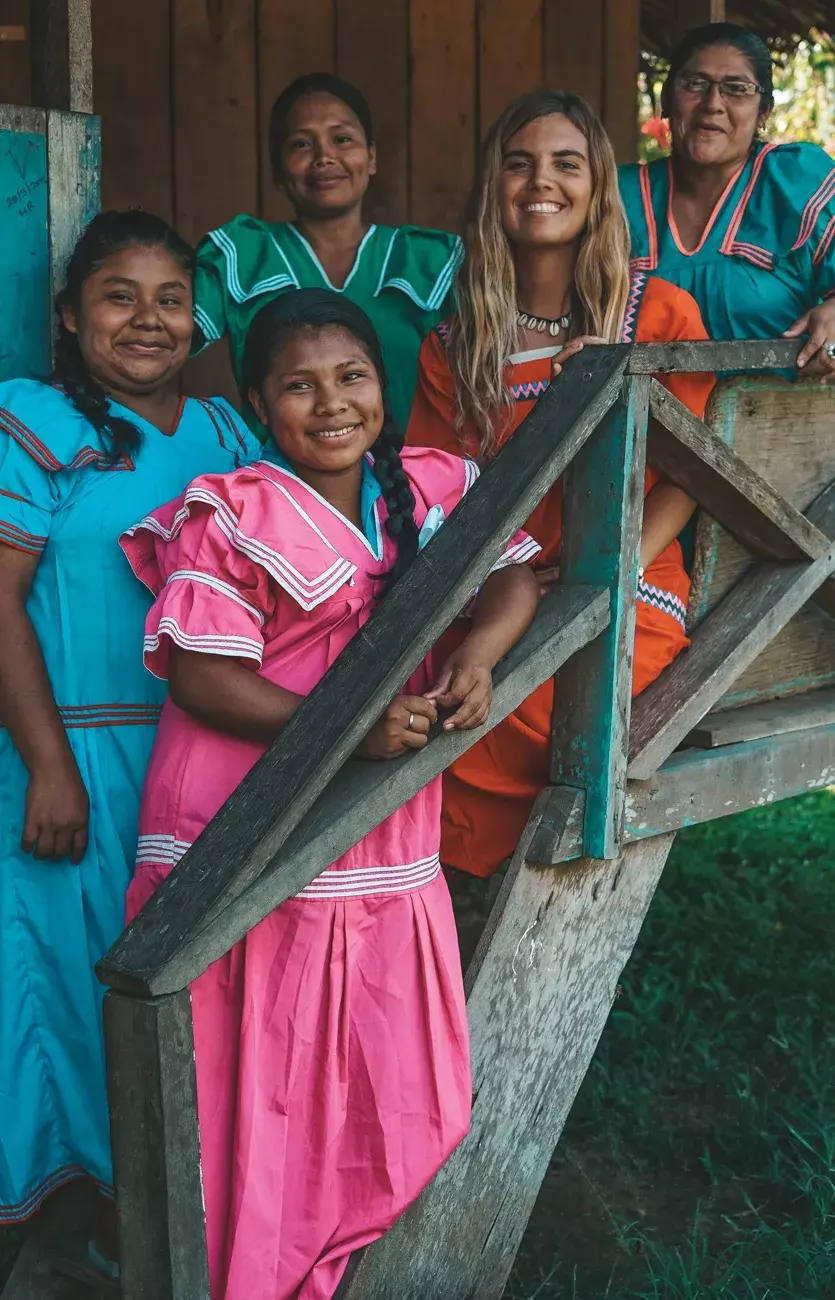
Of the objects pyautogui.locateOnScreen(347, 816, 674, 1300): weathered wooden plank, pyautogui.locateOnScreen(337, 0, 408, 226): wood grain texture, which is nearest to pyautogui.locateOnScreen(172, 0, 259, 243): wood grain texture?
pyautogui.locateOnScreen(337, 0, 408, 226): wood grain texture

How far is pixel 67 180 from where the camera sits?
2906mm

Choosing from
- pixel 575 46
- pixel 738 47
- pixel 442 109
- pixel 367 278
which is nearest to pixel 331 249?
pixel 367 278

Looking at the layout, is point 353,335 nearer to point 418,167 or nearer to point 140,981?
Result: point 140,981

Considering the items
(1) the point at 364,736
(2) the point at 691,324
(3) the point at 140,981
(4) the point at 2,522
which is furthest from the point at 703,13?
(3) the point at 140,981

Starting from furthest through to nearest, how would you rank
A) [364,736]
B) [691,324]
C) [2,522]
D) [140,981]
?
1. [691,324]
2. [2,522]
3. [364,736]
4. [140,981]

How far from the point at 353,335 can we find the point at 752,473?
2.64 ft

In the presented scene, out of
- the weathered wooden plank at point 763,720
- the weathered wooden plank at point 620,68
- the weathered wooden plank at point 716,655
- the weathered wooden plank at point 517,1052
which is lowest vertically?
the weathered wooden plank at point 517,1052

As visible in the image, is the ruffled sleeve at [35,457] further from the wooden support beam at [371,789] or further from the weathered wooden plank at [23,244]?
the wooden support beam at [371,789]

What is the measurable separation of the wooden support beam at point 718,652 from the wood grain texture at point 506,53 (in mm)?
2517

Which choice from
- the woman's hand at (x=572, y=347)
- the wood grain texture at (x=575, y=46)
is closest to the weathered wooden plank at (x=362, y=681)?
the woman's hand at (x=572, y=347)

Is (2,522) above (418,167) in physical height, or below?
below

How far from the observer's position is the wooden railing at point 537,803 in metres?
1.77

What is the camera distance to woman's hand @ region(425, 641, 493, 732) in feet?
6.86

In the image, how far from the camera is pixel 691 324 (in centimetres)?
285
